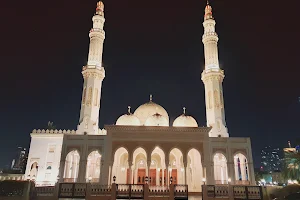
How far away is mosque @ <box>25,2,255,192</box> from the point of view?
84.5 feet

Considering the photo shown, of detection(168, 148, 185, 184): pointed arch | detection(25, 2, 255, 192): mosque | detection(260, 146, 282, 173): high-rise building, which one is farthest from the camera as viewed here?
detection(260, 146, 282, 173): high-rise building

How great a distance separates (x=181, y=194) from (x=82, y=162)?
11.2 meters

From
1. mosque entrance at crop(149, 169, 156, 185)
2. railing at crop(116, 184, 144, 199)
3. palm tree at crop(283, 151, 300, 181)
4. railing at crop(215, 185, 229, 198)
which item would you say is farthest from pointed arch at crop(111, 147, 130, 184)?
palm tree at crop(283, 151, 300, 181)

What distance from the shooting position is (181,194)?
1955 cm

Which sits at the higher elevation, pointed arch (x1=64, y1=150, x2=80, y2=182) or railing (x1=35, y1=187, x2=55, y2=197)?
pointed arch (x1=64, y1=150, x2=80, y2=182)

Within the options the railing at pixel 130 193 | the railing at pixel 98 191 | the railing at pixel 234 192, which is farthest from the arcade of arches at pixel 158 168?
the railing at pixel 130 193

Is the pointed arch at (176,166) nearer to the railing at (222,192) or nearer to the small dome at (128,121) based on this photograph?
the small dome at (128,121)

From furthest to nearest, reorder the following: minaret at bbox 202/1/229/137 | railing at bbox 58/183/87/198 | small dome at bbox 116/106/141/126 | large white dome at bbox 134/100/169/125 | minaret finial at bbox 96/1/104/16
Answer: minaret finial at bbox 96/1/104/16 → large white dome at bbox 134/100/169/125 → minaret at bbox 202/1/229/137 → small dome at bbox 116/106/141/126 → railing at bbox 58/183/87/198

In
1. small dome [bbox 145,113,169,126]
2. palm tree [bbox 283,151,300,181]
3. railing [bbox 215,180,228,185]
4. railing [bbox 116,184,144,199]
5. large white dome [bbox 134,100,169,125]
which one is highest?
large white dome [bbox 134,100,169,125]

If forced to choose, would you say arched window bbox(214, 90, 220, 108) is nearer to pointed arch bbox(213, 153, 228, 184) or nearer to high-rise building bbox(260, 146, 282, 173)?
pointed arch bbox(213, 153, 228, 184)

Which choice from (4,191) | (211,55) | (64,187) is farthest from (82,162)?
(211,55)

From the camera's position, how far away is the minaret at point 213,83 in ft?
100

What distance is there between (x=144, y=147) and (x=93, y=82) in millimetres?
11466

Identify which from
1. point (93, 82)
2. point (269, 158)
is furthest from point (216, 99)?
point (269, 158)
